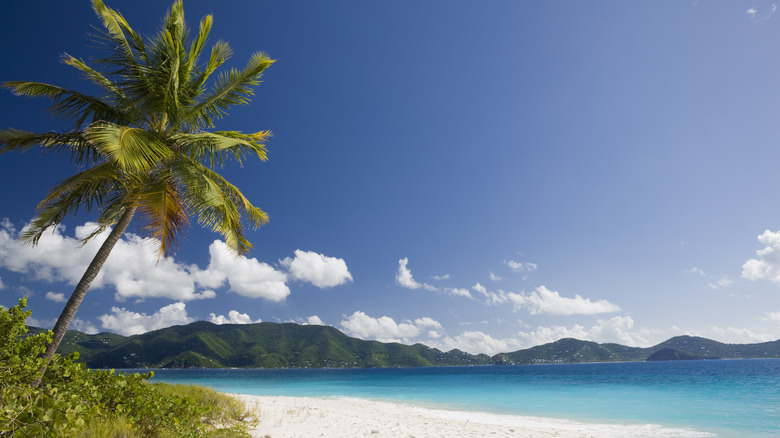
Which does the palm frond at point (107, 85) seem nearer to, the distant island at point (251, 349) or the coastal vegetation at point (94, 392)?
the coastal vegetation at point (94, 392)

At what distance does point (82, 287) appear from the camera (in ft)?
21.1

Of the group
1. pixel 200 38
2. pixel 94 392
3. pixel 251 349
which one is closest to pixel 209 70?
pixel 200 38

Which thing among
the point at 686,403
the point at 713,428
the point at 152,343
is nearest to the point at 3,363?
the point at 713,428

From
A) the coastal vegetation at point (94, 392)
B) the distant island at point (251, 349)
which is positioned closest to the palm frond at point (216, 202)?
the coastal vegetation at point (94, 392)

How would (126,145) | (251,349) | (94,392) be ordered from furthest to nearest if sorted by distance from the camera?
(251,349) → (126,145) → (94,392)

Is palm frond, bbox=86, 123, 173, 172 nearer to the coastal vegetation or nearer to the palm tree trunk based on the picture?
the palm tree trunk

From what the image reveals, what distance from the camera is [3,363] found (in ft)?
14.9

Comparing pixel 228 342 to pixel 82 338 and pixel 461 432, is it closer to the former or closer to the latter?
pixel 82 338

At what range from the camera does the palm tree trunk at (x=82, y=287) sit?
19.6 ft

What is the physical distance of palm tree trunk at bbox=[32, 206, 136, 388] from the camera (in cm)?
596

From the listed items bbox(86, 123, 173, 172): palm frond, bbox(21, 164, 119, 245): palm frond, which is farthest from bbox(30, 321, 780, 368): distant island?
bbox(86, 123, 173, 172): palm frond

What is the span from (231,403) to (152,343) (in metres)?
155

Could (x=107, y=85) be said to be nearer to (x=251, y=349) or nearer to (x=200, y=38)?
(x=200, y=38)

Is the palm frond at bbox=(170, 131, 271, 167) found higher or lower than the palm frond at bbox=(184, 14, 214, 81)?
lower
